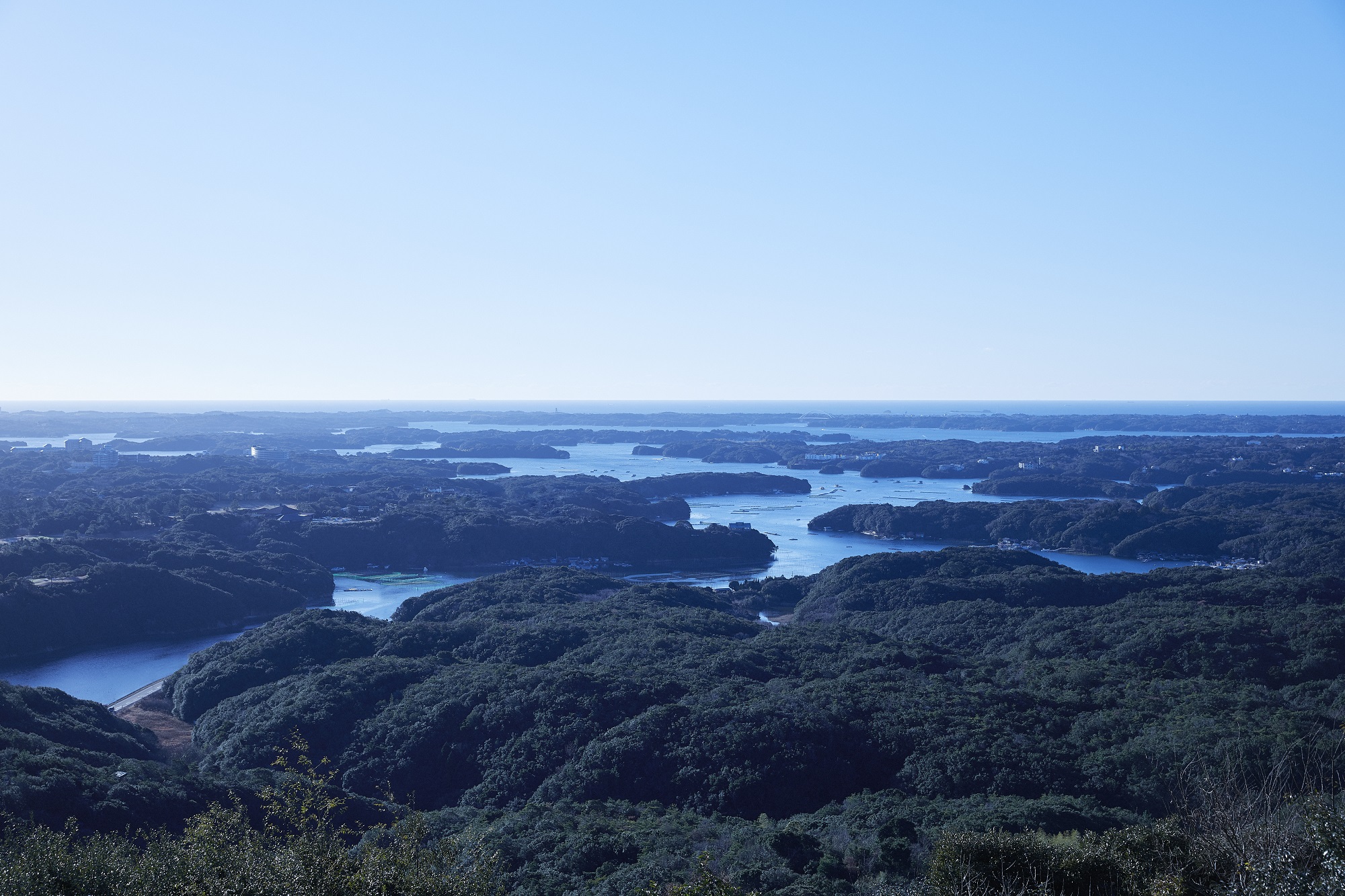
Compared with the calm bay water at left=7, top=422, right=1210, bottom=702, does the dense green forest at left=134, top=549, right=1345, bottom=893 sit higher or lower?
higher

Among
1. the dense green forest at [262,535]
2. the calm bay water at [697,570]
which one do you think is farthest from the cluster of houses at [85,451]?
the calm bay water at [697,570]

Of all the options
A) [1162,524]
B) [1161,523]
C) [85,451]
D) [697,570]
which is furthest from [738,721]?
[85,451]

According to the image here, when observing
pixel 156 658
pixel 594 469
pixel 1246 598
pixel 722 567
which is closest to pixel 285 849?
pixel 156 658

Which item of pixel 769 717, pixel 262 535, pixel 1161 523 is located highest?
pixel 769 717

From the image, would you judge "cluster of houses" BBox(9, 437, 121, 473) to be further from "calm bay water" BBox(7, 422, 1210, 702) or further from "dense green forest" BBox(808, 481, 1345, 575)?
"dense green forest" BBox(808, 481, 1345, 575)

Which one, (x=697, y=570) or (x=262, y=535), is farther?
(x=262, y=535)

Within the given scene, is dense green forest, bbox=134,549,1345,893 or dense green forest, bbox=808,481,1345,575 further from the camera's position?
dense green forest, bbox=808,481,1345,575

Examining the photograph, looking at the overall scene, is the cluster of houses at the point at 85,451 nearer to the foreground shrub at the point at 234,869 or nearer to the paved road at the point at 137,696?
the paved road at the point at 137,696

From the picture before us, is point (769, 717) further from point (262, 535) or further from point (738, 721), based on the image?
point (262, 535)

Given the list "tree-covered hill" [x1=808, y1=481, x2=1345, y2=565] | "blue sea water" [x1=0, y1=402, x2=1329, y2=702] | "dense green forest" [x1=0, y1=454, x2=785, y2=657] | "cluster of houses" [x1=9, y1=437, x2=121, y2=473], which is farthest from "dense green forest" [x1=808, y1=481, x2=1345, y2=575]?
"cluster of houses" [x1=9, y1=437, x2=121, y2=473]

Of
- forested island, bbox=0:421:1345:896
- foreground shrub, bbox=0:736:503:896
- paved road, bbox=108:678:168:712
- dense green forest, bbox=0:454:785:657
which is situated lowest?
paved road, bbox=108:678:168:712
